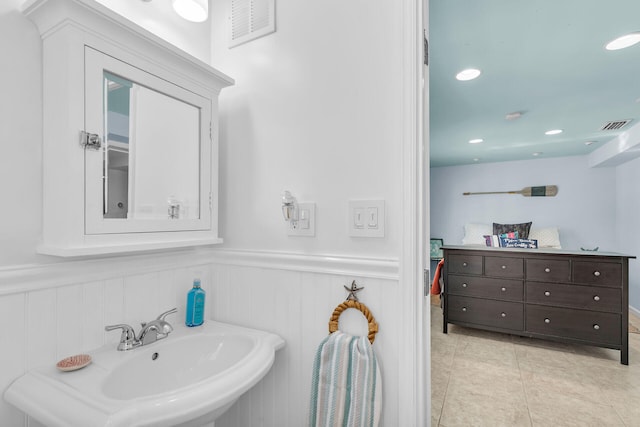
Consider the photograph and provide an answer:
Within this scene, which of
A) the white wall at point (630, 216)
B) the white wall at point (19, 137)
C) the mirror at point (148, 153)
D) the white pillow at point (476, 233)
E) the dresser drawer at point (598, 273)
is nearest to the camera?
the white wall at point (19, 137)

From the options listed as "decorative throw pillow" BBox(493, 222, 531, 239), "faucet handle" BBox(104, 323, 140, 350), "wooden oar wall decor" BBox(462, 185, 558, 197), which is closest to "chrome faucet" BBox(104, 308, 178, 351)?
"faucet handle" BBox(104, 323, 140, 350)

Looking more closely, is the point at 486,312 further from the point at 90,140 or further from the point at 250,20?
the point at 90,140

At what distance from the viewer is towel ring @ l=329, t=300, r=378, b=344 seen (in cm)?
105

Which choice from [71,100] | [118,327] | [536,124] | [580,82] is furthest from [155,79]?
[536,124]

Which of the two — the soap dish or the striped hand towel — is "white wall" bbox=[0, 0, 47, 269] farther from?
the striped hand towel

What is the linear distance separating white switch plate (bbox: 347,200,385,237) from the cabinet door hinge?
2.61 feet

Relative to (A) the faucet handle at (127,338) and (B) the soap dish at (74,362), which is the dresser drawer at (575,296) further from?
(B) the soap dish at (74,362)

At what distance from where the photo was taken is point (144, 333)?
1.09 metres

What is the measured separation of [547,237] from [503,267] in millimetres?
2939

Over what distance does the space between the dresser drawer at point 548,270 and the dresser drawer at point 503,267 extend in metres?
0.07

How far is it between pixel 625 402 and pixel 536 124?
281 centimetres

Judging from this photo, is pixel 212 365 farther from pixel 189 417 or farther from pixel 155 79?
pixel 155 79

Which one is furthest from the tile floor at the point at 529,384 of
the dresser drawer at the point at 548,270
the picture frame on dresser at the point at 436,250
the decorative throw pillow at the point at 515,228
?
the picture frame on dresser at the point at 436,250

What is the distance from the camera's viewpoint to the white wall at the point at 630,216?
429 centimetres
